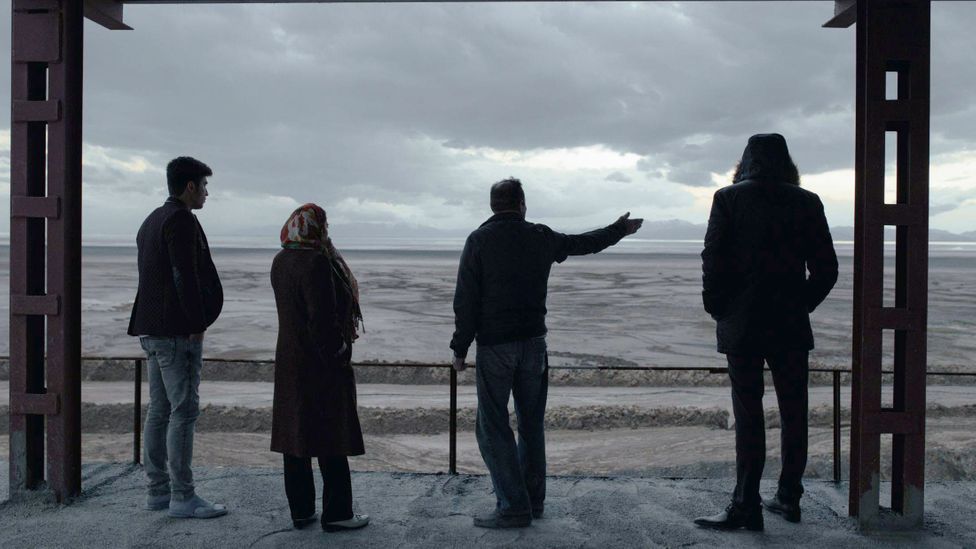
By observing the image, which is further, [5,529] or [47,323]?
[47,323]

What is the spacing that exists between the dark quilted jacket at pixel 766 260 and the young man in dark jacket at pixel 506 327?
82 centimetres

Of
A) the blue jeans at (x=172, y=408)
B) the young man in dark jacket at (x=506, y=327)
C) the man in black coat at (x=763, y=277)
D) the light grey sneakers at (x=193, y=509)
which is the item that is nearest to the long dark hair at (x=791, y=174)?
the man in black coat at (x=763, y=277)

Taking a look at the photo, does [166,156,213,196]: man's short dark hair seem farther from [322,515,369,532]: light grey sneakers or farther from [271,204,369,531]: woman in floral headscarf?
[322,515,369,532]: light grey sneakers

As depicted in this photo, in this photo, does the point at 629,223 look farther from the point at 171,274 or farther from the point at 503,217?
the point at 171,274

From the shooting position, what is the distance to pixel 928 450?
8.62 meters

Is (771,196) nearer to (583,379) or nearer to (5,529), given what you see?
(5,529)

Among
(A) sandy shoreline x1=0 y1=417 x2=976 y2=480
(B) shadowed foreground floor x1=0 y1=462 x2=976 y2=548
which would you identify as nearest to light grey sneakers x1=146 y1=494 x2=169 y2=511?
(B) shadowed foreground floor x1=0 y1=462 x2=976 y2=548

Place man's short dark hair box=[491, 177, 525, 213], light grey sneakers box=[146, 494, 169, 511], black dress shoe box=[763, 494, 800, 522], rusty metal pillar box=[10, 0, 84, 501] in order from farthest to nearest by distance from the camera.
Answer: rusty metal pillar box=[10, 0, 84, 501] → light grey sneakers box=[146, 494, 169, 511] → black dress shoe box=[763, 494, 800, 522] → man's short dark hair box=[491, 177, 525, 213]

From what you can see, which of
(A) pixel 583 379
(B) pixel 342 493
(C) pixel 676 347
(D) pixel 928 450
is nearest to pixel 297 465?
(B) pixel 342 493

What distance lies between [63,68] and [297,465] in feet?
8.31

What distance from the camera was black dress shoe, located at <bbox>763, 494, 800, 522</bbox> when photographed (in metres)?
4.20

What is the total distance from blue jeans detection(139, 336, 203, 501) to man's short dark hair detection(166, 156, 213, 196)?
748 millimetres

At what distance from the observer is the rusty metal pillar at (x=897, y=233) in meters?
4.14

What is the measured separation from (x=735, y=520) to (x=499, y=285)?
167cm
